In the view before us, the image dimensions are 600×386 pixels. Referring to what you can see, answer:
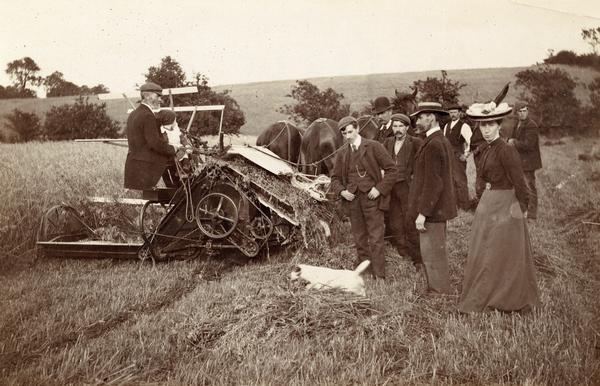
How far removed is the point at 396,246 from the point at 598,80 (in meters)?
3.56

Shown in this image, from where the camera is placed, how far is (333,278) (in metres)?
5.04

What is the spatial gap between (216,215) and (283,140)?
5165 mm

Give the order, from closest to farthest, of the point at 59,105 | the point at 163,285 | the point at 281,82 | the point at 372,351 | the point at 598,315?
the point at 372,351 < the point at 598,315 < the point at 163,285 < the point at 59,105 < the point at 281,82

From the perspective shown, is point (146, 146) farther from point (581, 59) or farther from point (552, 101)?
point (552, 101)

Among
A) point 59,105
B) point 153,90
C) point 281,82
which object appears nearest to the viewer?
point 153,90

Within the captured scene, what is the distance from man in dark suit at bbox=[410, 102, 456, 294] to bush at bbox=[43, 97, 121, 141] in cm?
1104

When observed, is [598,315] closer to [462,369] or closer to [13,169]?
[462,369]

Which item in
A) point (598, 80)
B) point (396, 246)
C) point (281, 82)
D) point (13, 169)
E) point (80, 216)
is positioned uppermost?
point (281, 82)

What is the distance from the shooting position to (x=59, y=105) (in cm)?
1326

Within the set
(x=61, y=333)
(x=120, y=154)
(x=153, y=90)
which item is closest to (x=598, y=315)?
(x=61, y=333)

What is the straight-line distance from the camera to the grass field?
11.6 feet

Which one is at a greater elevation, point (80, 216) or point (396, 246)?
point (80, 216)

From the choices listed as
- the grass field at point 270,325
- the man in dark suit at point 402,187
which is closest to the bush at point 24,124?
the grass field at point 270,325

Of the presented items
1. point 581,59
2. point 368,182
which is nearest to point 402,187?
point 368,182
